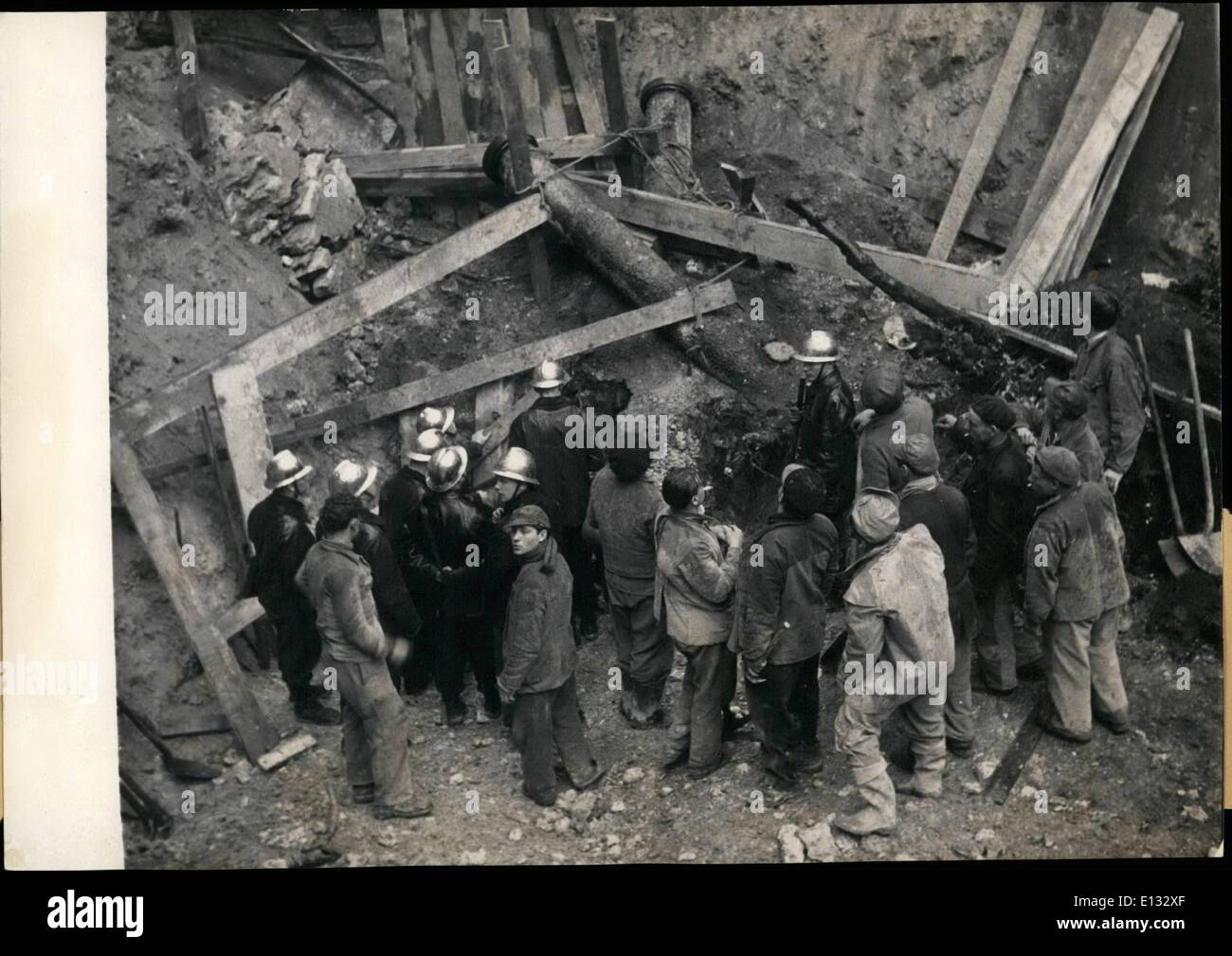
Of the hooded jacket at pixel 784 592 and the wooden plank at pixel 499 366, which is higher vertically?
the wooden plank at pixel 499 366

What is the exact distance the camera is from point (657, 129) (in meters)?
7.39

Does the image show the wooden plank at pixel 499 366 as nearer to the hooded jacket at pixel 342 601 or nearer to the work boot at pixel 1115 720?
the hooded jacket at pixel 342 601

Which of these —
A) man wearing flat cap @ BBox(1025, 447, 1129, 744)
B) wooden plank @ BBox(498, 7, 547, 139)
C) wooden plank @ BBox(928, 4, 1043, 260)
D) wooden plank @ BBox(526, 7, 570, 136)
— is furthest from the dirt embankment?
wooden plank @ BBox(498, 7, 547, 139)

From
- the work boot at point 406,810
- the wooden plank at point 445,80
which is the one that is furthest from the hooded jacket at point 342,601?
the wooden plank at point 445,80

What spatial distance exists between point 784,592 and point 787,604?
6 centimetres

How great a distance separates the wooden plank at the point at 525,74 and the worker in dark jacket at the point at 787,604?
2833mm

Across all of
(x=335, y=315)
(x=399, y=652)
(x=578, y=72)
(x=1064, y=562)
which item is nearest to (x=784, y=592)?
(x=1064, y=562)

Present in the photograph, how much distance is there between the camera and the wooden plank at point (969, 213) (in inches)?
294

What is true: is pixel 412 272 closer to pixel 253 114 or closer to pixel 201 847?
pixel 253 114

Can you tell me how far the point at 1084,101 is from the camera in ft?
24.1

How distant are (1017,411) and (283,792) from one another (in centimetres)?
461

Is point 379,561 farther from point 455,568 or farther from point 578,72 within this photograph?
point 578,72

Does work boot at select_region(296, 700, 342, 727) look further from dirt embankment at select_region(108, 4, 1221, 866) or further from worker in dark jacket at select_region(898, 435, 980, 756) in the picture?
worker in dark jacket at select_region(898, 435, 980, 756)

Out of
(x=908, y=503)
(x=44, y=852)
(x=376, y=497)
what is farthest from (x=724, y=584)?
(x=44, y=852)
